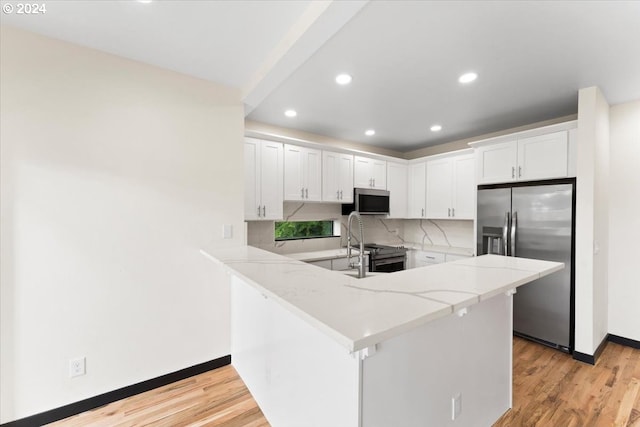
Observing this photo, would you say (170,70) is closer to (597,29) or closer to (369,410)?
(369,410)

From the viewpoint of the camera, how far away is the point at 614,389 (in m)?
2.18

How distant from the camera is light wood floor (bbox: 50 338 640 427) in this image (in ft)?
6.01

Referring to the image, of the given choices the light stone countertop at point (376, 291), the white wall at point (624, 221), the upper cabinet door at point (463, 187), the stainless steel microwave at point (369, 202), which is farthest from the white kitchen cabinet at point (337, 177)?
the white wall at point (624, 221)

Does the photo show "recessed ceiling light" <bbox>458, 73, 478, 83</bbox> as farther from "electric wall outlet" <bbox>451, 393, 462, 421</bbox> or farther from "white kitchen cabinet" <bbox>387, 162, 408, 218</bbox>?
"electric wall outlet" <bbox>451, 393, 462, 421</bbox>

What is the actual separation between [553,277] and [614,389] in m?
0.96

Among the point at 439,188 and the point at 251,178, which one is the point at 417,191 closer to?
the point at 439,188

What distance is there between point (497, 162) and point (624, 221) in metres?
1.35

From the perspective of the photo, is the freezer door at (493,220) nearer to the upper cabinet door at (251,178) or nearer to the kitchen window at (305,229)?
the kitchen window at (305,229)

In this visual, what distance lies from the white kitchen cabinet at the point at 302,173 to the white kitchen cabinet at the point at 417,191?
184 cm

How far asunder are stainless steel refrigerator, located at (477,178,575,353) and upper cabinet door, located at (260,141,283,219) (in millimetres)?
2538

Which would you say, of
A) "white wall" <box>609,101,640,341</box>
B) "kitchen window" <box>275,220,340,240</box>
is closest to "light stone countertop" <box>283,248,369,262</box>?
"kitchen window" <box>275,220,340,240</box>

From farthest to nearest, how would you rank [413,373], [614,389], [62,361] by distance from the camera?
[614,389] < [62,361] < [413,373]

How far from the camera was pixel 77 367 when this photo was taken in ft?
6.19

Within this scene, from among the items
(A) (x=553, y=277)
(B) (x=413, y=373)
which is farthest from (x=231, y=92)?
(A) (x=553, y=277)
